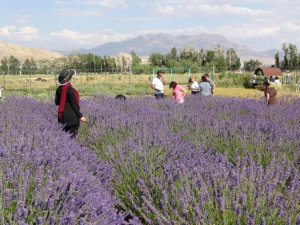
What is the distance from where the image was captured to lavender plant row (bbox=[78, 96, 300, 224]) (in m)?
2.85

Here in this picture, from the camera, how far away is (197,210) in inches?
107

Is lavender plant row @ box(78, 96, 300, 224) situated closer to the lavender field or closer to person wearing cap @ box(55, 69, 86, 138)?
the lavender field

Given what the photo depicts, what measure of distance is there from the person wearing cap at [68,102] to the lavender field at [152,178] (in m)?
0.38

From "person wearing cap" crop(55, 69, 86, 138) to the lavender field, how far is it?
0.38 m

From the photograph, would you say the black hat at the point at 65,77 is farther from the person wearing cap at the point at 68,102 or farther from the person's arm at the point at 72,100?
the person's arm at the point at 72,100

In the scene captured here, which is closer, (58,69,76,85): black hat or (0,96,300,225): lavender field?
(0,96,300,225): lavender field

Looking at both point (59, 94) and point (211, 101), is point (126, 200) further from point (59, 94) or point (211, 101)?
point (211, 101)

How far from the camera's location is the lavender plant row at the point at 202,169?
285 cm

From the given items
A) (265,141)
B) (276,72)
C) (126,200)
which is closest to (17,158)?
(126,200)

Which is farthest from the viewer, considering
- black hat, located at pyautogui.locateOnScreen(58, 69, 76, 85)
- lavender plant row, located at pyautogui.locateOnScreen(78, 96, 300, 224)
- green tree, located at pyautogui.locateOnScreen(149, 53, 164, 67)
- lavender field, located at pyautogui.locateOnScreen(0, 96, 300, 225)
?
green tree, located at pyautogui.locateOnScreen(149, 53, 164, 67)

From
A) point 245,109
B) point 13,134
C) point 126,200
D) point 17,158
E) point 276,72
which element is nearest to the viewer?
point 17,158

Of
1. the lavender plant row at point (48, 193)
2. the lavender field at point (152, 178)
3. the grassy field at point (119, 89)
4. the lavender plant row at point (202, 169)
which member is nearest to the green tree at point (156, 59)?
the grassy field at point (119, 89)

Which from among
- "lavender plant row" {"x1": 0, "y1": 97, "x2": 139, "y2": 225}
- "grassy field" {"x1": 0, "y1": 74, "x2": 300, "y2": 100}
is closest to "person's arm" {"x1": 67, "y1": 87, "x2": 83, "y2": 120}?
"lavender plant row" {"x1": 0, "y1": 97, "x2": 139, "y2": 225}

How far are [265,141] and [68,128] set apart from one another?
2.94 meters
